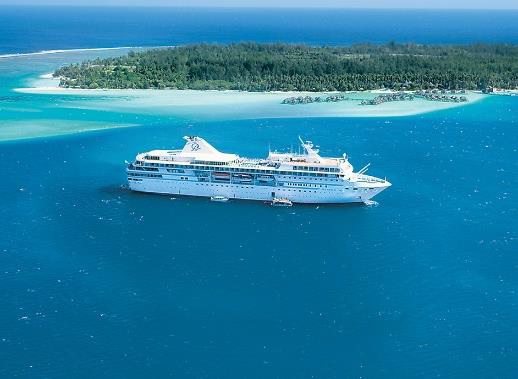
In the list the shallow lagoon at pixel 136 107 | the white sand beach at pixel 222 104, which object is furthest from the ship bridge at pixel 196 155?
the white sand beach at pixel 222 104

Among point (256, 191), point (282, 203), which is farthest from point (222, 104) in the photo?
point (282, 203)

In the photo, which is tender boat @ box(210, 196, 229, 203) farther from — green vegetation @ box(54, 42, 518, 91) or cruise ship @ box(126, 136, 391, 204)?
green vegetation @ box(54, 42, 518, 91)

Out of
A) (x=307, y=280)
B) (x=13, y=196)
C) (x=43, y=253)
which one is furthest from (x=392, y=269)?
(x=13, y=196)

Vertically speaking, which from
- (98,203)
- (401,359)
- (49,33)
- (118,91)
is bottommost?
(401,359)

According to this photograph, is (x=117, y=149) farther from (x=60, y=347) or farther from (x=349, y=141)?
(x=60, y=347)

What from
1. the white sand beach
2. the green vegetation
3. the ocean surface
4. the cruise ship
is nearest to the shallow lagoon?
the white sand beach

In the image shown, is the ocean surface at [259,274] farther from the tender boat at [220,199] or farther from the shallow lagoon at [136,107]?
the shallow lagoon at [136,107]

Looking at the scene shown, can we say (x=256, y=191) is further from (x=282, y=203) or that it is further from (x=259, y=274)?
(x=259, y=274)
